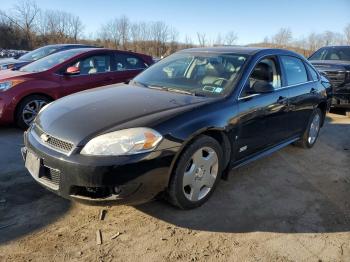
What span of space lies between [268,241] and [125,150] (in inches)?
54.9

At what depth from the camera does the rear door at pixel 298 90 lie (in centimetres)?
455

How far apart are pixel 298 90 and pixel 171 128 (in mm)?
2507

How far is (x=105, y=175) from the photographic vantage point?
8.66ft

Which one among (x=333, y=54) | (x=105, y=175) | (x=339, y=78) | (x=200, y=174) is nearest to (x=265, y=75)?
(x=200, y=174)

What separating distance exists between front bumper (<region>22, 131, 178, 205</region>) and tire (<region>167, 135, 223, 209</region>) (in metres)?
0.14

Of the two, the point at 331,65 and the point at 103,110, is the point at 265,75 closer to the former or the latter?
the point at 103,110

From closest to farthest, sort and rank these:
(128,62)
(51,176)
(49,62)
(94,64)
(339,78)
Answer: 1. (51,176)
2. (49,62)
3. (94,64)
4. (128,62)
5. (339,78)

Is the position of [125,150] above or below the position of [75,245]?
above

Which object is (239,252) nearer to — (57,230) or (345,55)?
(57,230)

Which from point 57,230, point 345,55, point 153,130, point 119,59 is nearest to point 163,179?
point 153,130

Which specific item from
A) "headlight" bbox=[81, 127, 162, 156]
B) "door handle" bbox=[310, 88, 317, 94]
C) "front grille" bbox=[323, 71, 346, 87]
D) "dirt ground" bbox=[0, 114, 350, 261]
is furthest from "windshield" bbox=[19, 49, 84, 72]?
"front grille" bbox=[323, 71, 346, 87]

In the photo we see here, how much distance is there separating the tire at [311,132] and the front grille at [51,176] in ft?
12.4

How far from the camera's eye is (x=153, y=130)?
2.82 meters

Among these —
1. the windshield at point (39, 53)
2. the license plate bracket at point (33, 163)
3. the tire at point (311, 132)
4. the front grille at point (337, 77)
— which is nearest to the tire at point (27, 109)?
the license plate bracket at point (33, 163)
